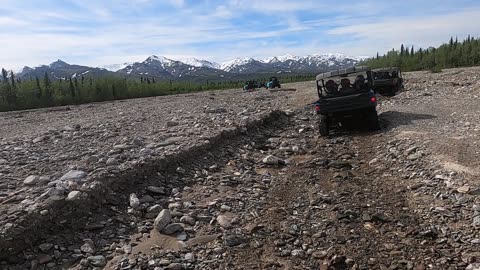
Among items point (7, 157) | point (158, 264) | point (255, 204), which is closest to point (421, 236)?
point (255, 204)

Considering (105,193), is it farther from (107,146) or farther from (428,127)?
(428,127)

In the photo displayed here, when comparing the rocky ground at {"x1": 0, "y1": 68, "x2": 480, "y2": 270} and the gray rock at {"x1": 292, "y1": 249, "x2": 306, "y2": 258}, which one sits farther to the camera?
the gray rock at {"x1": 292, "y1": 249, "x2": 306, "y2": 258}

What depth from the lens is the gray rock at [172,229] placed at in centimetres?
713

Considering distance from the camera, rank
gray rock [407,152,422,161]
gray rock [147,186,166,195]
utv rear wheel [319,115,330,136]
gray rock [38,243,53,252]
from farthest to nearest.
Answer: utv rear wheel [319,115,330,136] → gray rock [407,152,422,161] → gray rock [147,186,166,195] → gray rock [38,243,53,252]

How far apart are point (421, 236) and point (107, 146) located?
8681 millimetres

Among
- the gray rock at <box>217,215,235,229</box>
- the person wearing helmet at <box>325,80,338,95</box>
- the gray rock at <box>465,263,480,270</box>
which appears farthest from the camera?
the person wearing helmet at <box>325,80,338,95</box>

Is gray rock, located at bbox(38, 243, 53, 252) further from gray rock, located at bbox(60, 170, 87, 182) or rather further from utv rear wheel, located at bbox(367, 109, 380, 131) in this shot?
utv rear wheel, located at bbox(367, 109, 380, 131)

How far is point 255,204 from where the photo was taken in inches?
336

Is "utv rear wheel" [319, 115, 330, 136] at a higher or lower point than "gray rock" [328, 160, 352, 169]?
higher

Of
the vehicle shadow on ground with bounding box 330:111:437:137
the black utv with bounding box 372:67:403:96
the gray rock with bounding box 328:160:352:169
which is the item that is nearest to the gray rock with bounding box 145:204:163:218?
the gray rock with bounding box 328:160:352:169

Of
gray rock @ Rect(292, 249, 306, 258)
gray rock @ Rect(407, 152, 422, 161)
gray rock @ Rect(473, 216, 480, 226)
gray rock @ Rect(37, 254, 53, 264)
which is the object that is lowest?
gray rock @ Rect(292, 249, 306, 258)

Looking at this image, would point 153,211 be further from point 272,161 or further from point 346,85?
point 346,85

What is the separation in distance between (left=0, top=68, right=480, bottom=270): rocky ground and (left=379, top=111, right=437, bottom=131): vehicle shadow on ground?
2.36 meters

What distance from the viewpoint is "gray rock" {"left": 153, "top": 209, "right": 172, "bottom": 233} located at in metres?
7.22
